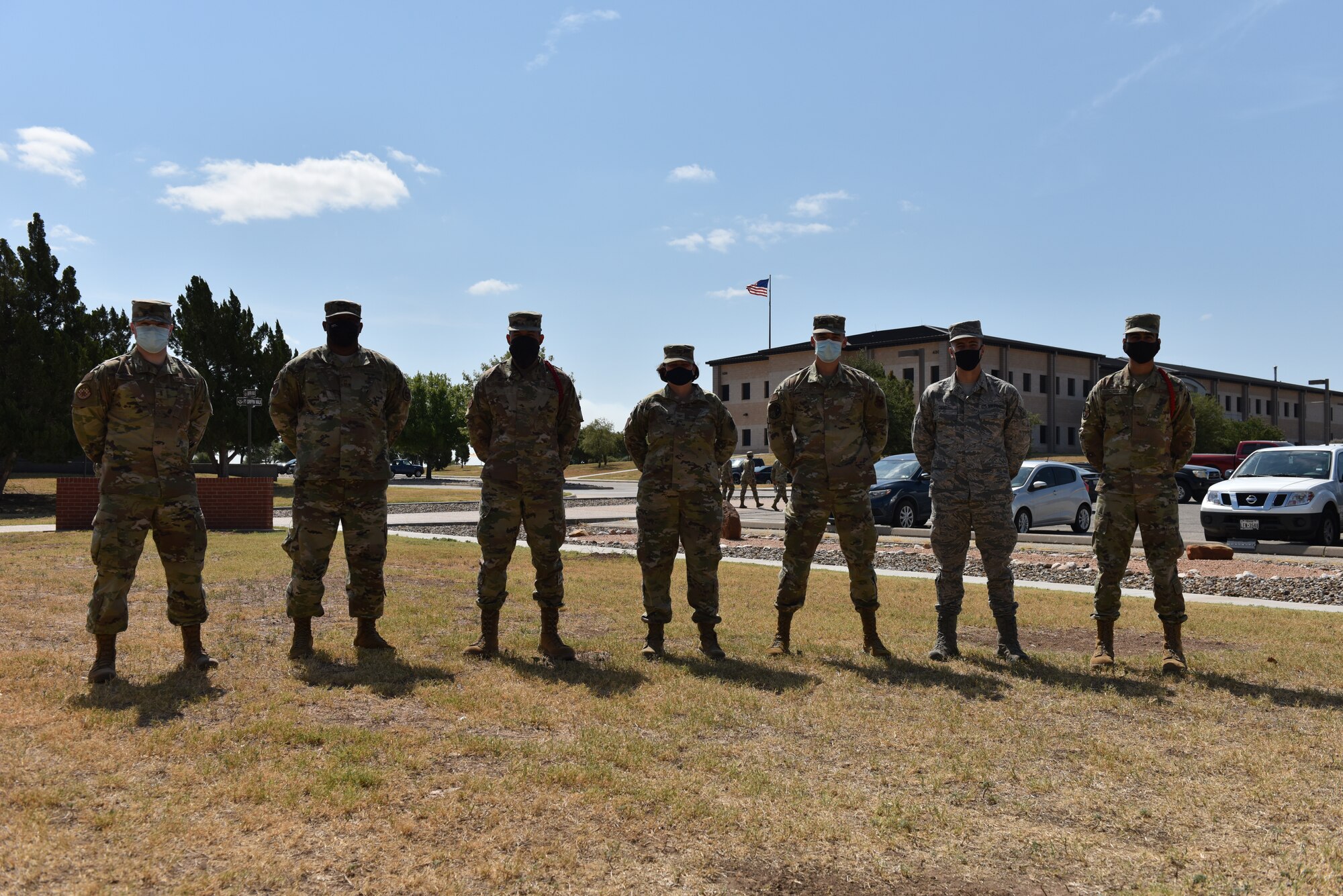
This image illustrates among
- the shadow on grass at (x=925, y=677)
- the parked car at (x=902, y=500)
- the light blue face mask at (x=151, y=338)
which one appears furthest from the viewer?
the parked car at (x=902, y=500)

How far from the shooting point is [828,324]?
22.1 feet

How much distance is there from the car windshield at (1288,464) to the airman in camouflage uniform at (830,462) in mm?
11567

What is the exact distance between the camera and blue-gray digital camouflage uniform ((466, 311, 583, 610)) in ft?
20.9

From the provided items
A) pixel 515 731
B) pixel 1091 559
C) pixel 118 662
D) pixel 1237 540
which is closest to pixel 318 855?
pixel 515 731

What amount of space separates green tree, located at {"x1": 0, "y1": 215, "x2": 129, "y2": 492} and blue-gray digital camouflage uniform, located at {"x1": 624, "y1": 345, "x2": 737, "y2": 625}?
26478 mm

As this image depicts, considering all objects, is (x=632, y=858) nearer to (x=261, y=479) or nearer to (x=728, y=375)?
(x=261, y=479)

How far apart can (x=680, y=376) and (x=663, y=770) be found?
3223 millimetres

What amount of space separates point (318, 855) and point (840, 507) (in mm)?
4262

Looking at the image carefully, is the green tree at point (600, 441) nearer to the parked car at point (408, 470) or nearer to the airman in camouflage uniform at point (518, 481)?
the parked car at point (408, 470)

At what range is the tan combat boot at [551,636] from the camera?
632 centimetres

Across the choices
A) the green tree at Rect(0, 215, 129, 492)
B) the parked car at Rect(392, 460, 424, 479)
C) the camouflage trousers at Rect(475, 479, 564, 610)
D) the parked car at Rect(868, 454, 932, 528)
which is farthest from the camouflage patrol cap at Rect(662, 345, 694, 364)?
the parked car at Rect(392, 460, 424, 479)

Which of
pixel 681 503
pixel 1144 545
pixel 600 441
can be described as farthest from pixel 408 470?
pixel 1144 545

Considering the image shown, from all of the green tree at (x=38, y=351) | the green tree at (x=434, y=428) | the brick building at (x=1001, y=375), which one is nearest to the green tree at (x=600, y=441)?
the brick building at (x=1001, y=375)

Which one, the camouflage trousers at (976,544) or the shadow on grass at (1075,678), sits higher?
the camouflage trousers at (976,544)
